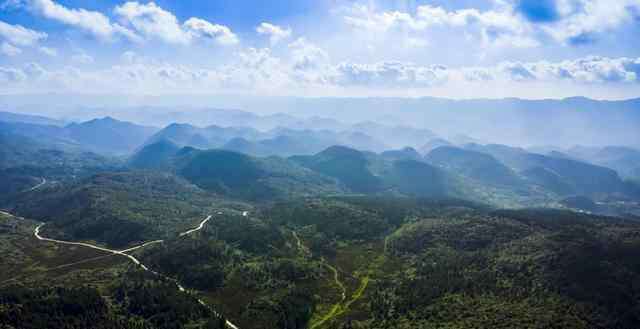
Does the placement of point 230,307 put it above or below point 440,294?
below

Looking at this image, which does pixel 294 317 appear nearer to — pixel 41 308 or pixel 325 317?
pixel 325 317

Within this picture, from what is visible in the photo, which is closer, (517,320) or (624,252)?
(517,320)

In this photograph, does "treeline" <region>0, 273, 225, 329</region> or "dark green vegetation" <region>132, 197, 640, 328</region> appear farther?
"treeline" <region>0, 273, 225, 329</region>

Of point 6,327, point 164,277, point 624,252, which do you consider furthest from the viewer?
point 164,277

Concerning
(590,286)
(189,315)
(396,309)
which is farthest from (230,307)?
(590,286)

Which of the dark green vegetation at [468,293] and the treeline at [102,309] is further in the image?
the treeline at [102,309]

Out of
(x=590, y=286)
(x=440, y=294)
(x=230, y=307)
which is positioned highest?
(x=590, y=286)

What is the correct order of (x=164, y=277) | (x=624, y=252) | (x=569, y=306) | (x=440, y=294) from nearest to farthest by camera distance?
(x=569, y=306) → (x=440, y=294) → (x=624, y=252) → (x=164, y=277)

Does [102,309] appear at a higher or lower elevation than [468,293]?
lower

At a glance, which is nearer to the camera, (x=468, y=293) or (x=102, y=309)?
(x=102, y=309)
